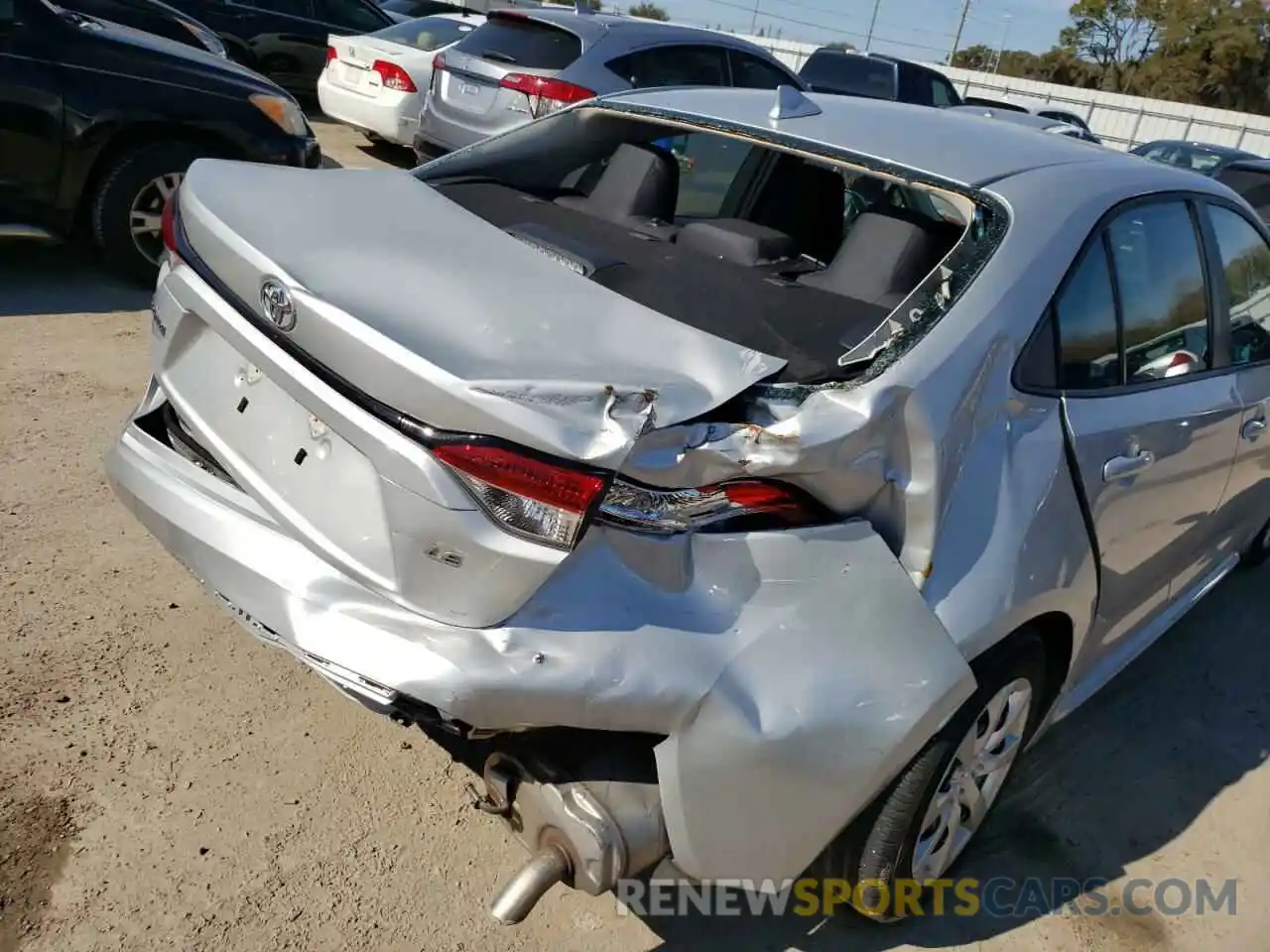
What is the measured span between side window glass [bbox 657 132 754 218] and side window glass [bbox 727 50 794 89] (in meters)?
5.73

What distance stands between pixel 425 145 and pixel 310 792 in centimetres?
650

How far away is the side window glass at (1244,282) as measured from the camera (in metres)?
3.29

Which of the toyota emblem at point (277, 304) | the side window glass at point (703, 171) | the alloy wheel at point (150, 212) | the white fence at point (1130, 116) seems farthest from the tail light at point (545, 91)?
the white fence at point (1130, 116)

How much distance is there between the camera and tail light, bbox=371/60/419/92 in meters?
9.55

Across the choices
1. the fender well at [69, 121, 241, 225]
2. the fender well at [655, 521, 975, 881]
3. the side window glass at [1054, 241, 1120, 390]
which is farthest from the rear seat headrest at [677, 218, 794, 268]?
the fender well at [69, 121, 241, 225]

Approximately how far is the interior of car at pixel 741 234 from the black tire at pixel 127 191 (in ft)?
9.73

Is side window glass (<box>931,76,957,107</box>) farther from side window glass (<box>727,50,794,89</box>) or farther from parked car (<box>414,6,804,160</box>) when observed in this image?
parked car (<box>414,6,804,160</box>)

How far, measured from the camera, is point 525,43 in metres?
8.06

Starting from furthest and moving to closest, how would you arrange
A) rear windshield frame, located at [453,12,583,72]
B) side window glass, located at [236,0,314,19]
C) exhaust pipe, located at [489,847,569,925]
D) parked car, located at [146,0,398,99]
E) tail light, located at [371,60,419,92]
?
side window glass, located at [236,0,314,19]
parked car, located at [146,0,398,99]
tail light, located at [371,60,419,92]
rear windshield frame, located at [453,12,583,72]
exhaust pipe, located at [489,847,569,925]

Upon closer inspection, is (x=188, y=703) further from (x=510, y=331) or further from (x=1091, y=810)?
(x=1091, y=810)

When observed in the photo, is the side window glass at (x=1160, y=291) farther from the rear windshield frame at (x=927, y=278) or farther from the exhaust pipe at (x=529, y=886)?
the exhaust pipe at (x=529, y=886)

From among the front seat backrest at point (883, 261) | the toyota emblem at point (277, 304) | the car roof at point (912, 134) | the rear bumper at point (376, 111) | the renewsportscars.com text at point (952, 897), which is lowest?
the renewsportscars.com text at point (952, 897)

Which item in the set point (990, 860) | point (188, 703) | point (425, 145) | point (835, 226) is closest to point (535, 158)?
point (835, 226)

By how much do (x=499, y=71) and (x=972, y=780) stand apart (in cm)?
683
